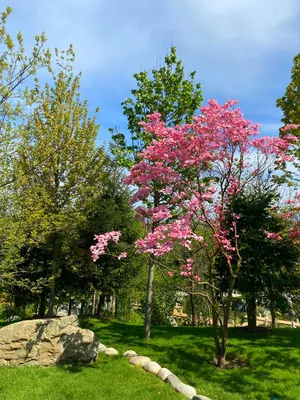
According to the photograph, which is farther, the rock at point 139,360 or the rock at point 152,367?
the rock at point 139,360

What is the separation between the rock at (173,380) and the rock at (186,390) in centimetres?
11

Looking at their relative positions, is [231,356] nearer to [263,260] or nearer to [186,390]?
[186,390]

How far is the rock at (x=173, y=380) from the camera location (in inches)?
300

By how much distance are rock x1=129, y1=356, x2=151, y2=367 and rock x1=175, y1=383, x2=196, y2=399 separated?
1625 millimetres

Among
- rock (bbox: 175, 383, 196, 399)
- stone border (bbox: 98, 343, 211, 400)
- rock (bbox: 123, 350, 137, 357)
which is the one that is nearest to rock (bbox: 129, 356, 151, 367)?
stone border (bbox: 98, 343, 211, 400)

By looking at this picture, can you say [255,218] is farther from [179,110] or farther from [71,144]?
[71,144]

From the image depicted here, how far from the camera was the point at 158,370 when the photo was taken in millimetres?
8461

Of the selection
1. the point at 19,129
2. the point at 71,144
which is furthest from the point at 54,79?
the point at 19,129

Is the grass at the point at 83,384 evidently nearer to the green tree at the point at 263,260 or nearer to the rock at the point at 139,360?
the rock at the point at 139,360

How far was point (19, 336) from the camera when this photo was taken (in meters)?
8.90

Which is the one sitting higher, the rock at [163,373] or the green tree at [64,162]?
the green tree at [64,162]

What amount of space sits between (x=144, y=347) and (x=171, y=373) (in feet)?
8.64

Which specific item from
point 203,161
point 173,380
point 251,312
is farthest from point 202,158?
point 251,312

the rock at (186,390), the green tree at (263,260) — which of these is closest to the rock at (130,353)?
the rock at (186,390)
